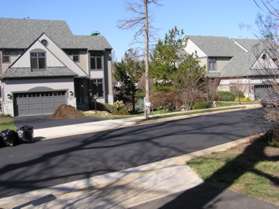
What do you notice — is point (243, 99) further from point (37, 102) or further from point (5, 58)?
point (5, 58)

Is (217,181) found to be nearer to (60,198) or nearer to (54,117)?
(60,198)

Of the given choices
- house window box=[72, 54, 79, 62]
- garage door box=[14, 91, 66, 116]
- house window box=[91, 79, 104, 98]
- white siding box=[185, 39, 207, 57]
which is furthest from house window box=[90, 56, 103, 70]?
white siding box=[185, 39, 207, 57]

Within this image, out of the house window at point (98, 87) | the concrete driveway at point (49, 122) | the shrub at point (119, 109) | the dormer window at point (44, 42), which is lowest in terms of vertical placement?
the concrete driveway at point (49, 122)

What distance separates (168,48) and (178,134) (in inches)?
920

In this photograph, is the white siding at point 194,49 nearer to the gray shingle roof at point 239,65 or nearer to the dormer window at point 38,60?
the gray shingle roof at point 239,65

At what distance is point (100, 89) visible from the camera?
43.5 m

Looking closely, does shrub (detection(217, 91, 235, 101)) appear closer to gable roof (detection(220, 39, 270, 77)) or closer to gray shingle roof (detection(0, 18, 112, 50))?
gable roof (detection(220, 39, 270, 77))

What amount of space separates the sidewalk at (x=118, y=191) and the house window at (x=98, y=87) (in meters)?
31.2

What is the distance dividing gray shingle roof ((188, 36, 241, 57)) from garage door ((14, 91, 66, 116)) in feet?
86.8

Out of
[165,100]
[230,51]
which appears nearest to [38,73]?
[165,100]

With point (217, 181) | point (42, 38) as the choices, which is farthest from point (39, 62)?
point (217, 181)

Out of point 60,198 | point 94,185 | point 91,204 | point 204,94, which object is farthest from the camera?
point 204,94

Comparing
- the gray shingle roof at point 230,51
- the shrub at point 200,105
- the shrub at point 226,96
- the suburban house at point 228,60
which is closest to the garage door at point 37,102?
the shrub at point 200,105

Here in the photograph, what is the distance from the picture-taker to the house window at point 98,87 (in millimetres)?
43000
